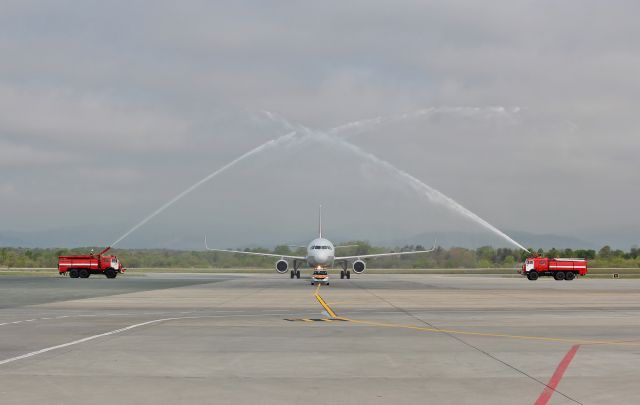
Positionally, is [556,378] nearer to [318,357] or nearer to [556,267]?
[318,357]

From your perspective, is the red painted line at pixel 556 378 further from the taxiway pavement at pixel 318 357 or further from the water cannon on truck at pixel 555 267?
the water cannon on truck at pixel 555 267

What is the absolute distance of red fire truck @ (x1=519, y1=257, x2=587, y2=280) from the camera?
81.9 metres

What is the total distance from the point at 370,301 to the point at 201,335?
1938 centimetres

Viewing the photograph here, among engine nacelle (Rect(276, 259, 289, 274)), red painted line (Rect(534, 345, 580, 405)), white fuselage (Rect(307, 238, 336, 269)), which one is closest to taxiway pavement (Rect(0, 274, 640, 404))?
red painted line (Rect(534, 345, 580, 405))

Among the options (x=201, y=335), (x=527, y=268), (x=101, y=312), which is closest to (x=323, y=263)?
(x=527, y=268)

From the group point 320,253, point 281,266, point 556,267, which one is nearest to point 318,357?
point 320,253

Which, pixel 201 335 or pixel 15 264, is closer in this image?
pixel 201 335

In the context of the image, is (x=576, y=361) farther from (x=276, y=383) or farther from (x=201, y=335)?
(x=201, y=335)

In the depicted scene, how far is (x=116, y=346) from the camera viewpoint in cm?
1859

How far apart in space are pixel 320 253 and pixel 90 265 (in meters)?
25.2

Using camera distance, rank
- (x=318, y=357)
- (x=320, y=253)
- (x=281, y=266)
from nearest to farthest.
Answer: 1. (x=318, y=357)
2. (x=320, y=253)
3. (x=281, y=266)

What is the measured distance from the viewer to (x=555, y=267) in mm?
82125

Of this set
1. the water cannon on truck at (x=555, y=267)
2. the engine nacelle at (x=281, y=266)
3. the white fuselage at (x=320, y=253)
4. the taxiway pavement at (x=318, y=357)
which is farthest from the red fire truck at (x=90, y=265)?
the taxiway pavement at (x=318, y=357)

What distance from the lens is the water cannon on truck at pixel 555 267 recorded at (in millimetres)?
81875
